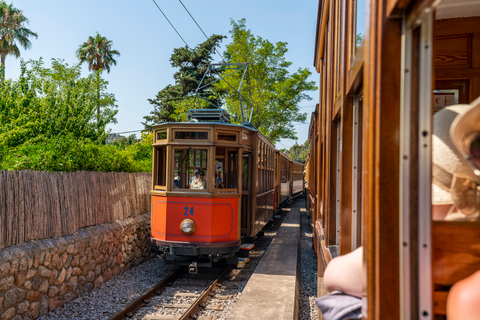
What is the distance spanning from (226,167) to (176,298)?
2.66 m

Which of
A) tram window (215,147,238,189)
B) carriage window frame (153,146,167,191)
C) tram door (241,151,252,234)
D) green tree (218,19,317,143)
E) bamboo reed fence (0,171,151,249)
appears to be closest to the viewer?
bamboo reed fence (0,171,151,249)

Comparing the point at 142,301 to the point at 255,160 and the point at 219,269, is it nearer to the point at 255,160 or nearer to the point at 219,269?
the point at 219,269

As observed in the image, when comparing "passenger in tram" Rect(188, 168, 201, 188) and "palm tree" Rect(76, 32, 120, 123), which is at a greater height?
"palm tree" Rect(76, 32, 120, 123)

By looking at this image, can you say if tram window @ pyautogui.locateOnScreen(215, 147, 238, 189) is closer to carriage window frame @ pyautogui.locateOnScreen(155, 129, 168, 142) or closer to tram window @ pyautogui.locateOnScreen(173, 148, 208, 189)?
tram window @ pyautogui.locateOnScreen(173, 148, 208, 189)

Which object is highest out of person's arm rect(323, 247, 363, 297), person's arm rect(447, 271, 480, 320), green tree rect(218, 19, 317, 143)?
green tree rect(218, 19, 317, 143)

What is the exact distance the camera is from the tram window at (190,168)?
712cm

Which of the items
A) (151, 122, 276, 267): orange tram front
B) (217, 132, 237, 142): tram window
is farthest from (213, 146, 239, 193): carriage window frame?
(217, 132, 237, 142): tram window

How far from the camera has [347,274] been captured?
1.85m

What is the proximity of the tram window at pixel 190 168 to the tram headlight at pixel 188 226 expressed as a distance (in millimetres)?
649

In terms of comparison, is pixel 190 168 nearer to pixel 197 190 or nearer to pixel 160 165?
pixel 197 190

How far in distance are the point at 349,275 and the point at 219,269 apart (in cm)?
673

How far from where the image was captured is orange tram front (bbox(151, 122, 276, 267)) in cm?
691

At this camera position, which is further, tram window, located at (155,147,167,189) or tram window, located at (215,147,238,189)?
tram window, located at (155,147,167,189)

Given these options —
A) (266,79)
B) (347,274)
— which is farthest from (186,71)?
(347,274)
